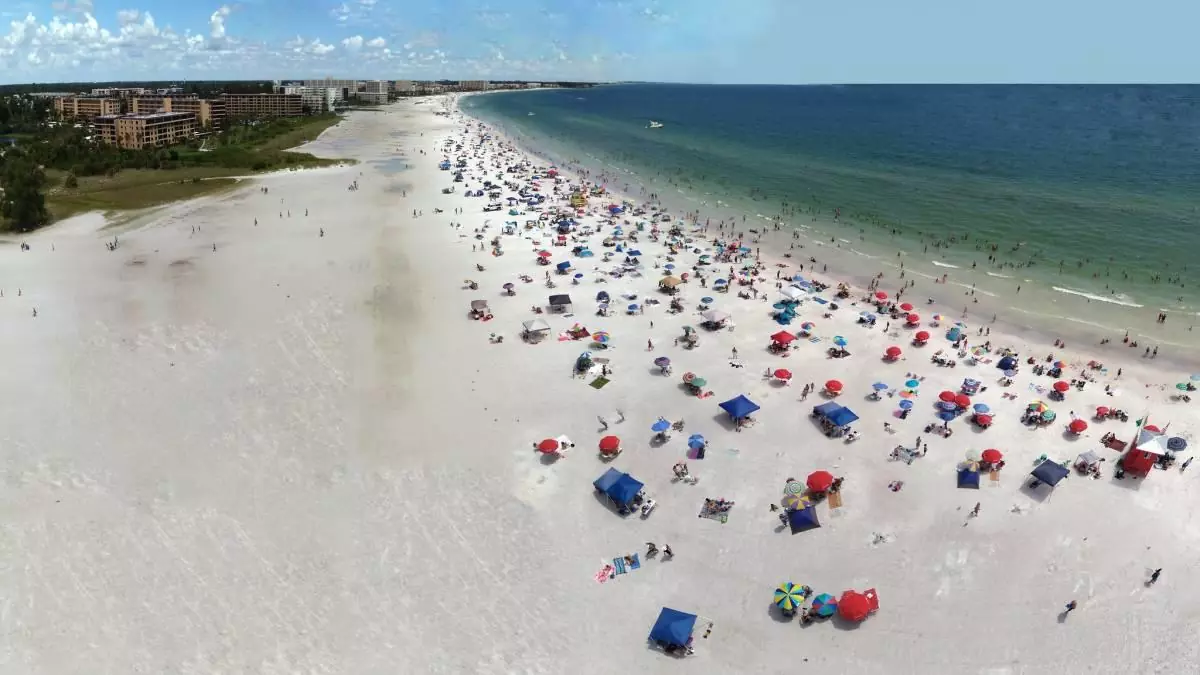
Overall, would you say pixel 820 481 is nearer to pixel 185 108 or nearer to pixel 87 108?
pixel 185 108

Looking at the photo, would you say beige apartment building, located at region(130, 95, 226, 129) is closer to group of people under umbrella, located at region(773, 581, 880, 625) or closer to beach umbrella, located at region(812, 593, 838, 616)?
→ group of people under umbrella, located at region(773, 581, 880, 625)

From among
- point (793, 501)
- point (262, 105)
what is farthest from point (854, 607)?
point (262, 105)

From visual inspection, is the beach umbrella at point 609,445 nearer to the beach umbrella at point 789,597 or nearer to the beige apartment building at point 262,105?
the beach umbrella at point 789,597

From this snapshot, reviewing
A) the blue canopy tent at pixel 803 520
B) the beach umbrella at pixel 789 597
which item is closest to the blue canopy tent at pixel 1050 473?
the blue canopy tent at pixel 803 520

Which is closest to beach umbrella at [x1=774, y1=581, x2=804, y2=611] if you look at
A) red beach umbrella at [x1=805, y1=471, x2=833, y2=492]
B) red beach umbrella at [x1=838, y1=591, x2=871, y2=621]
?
red beach umbrella at [x1=838, y1=591, x2=871, y2=621]

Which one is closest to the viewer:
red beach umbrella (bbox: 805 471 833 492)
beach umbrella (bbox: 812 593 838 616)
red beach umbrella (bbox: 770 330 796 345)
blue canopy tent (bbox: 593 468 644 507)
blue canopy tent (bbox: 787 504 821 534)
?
beach umbrella (bbox: 812 593 838 616)

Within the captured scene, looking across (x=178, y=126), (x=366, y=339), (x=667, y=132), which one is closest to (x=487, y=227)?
(x=366, y=339)
